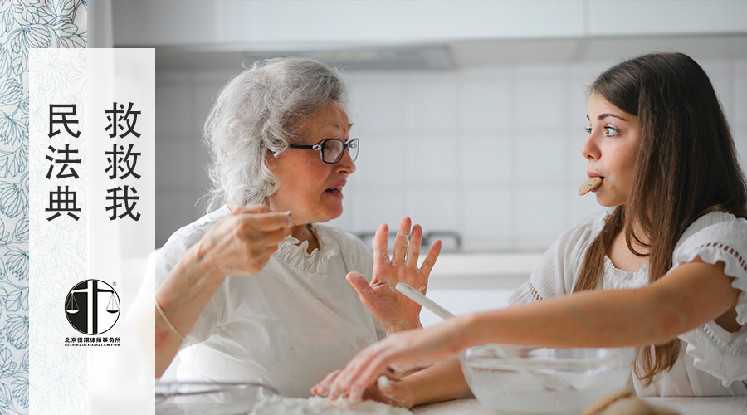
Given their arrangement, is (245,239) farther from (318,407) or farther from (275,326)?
(275,326)

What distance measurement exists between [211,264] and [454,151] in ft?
6.71

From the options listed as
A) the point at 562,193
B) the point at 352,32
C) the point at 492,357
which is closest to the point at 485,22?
the point at 352,32

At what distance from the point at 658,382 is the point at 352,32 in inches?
67.1

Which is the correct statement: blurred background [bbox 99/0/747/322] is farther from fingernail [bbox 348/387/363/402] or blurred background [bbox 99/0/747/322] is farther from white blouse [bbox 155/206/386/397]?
fingernail [bbox 348/387/363/402]

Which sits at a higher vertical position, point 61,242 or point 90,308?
point 61,242

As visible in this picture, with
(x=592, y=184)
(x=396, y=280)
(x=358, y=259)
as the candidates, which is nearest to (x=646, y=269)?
(x=592, y=184)

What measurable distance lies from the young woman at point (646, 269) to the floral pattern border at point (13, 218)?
1.29 m

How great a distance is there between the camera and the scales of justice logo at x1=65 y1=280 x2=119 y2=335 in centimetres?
163

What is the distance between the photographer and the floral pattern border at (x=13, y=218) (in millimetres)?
1755

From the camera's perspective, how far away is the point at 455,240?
2.81 metres

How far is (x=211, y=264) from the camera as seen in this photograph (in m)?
0.84

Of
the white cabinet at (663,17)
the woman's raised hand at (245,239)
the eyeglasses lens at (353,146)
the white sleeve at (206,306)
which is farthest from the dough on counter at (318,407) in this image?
the white cabinet at (663,17)

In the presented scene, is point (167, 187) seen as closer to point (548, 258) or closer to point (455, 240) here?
point (455, 240)

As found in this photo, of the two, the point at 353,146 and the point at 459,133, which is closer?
the point at 353,146
